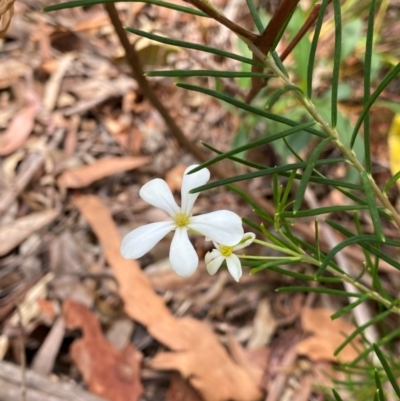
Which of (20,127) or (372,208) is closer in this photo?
(372,208)

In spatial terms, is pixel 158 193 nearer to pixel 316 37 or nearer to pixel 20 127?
pixel 316 37

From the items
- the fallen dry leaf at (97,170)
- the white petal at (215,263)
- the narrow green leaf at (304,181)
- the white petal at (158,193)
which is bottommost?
the fallen dry leaf at (97,170)

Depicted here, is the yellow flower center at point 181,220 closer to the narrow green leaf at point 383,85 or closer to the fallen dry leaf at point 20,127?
the narrow green leaf at point 383,85

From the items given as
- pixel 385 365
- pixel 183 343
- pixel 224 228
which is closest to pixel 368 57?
pixel 224 228

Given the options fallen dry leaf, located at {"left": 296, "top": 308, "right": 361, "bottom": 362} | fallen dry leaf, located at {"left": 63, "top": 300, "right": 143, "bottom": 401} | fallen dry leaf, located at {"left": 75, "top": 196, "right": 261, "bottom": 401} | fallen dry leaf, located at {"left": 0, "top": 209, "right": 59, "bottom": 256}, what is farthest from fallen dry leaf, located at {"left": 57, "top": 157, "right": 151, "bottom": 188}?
fallen dry leaf, located at {"left": 296, "top": 308, "right": 361, "bottom": 362}

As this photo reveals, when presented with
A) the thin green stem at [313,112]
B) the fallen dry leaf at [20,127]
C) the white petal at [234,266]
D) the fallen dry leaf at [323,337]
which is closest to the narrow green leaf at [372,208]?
the thin green stem at [313,112]

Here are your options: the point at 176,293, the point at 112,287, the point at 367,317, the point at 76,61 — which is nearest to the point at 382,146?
the point at 367,317
